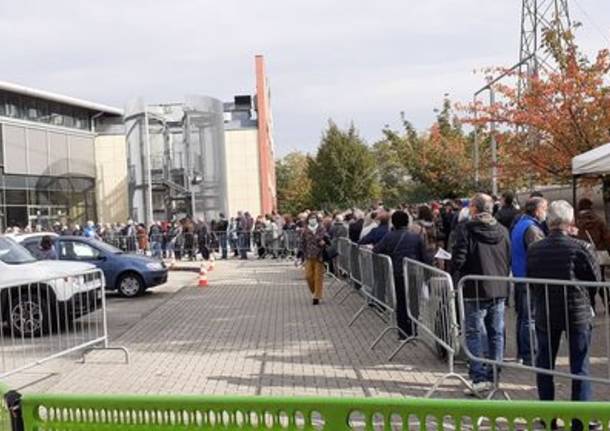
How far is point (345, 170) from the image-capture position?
5516 cm

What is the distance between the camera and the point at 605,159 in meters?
11.4

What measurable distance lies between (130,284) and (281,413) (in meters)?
15.1

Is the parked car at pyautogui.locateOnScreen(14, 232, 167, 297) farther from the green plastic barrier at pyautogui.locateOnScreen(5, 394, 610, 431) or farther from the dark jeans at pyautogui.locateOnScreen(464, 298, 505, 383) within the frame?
the green plastic barrier at pyautogui.locateOnScreen(5, 394, 610, 431)

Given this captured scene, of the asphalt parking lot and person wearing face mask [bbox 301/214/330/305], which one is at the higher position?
person wearing face mask [bbox 301/214/330/305]

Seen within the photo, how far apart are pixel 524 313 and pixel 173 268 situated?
1926cm

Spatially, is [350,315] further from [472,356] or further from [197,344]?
[472,356]

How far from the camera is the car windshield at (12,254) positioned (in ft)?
41.1

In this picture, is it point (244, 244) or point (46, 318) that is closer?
point (46, 318)

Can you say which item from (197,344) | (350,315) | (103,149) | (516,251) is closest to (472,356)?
(516,251)

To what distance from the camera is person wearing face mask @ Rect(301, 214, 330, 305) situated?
14375 millimetres

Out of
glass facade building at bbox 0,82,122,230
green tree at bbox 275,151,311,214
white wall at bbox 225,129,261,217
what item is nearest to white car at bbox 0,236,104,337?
glass facade building at bbox 0,82,122,230

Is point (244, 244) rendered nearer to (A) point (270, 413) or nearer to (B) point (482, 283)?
(B) point (482, 283)

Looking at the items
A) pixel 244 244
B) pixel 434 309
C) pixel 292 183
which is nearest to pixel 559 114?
pixel 434 309

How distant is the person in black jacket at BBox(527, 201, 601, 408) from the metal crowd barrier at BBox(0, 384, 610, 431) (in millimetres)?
3123
